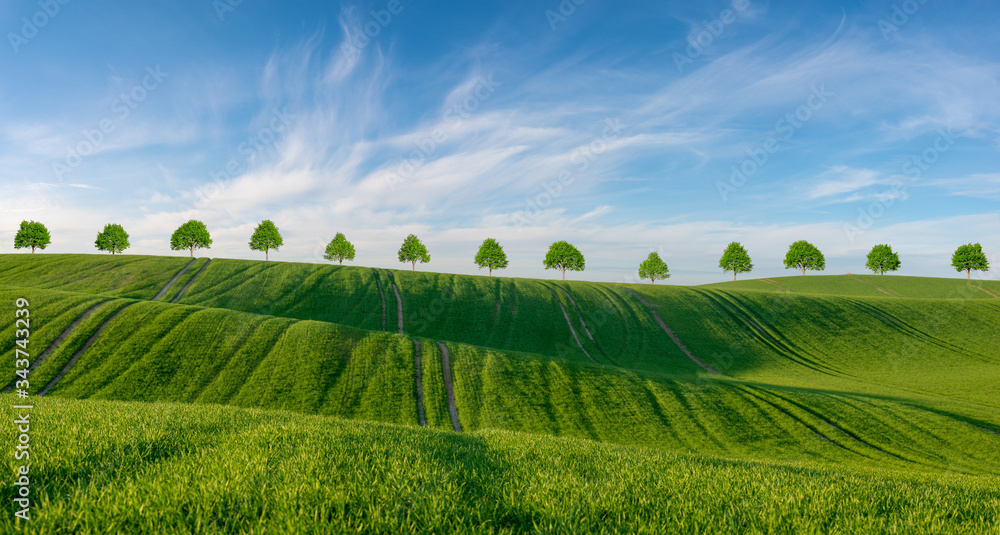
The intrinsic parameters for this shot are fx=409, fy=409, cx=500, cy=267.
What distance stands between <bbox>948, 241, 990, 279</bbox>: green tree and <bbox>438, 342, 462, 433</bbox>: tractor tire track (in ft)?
531

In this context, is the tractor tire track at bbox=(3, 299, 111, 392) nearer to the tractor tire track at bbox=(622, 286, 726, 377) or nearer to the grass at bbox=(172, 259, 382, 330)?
the grass at bbox=(172, 259, 382, 330)

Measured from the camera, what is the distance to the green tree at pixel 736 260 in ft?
405

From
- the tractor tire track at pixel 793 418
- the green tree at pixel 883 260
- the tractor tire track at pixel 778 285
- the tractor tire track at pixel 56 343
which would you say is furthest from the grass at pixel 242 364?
the green tree at pixel 883 260

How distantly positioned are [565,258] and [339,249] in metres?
66.4

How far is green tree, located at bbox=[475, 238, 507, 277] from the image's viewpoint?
115750 mm

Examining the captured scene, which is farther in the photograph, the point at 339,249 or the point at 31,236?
the point at 339,249

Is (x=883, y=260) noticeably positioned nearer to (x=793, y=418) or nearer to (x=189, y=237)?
(x=793, y=418)

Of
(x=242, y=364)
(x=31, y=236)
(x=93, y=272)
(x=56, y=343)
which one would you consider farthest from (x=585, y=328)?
(x=31, y=236)

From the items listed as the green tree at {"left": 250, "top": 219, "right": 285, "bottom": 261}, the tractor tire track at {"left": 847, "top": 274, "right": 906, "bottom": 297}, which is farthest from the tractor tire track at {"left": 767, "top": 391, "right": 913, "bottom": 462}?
the green tree at {"left": 250, "top": 219, "right": 285, "bottom": 261}

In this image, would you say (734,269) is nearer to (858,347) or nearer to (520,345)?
(858,347)

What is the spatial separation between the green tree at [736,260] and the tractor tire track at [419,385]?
112572 mm

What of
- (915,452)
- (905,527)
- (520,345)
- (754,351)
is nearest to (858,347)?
(754,351)

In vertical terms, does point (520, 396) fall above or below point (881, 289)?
below

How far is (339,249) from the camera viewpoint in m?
121
